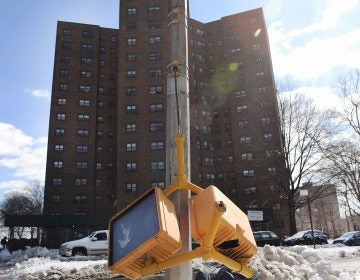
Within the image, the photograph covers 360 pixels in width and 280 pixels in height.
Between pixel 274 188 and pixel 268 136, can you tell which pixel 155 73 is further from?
pixel 274 188

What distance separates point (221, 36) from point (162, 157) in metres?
31.9

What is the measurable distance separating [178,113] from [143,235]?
141 cm

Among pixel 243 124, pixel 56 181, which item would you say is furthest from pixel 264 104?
pixel 56 181

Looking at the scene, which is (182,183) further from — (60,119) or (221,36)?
(221,36)

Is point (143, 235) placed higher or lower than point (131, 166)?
lower

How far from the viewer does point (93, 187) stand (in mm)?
63969

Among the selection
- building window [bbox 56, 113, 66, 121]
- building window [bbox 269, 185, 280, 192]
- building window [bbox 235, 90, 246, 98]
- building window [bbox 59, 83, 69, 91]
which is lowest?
building window [bbox 269, 185, 280, 192]

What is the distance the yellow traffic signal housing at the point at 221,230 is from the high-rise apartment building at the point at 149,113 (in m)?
50.7

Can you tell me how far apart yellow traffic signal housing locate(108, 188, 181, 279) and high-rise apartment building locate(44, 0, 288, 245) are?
51.1 meters

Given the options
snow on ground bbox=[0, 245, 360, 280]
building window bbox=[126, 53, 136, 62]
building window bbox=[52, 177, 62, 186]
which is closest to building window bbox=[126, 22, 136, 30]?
building window bbox=[126, 53, 136, 62]

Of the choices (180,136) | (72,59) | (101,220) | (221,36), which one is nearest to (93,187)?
(101,220)

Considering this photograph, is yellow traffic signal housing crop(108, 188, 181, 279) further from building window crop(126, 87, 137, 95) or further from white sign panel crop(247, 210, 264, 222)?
building window crop(126, 87, 137, 95)

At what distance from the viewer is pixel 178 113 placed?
3.79 metres

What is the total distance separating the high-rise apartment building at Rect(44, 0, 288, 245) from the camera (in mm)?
58188
